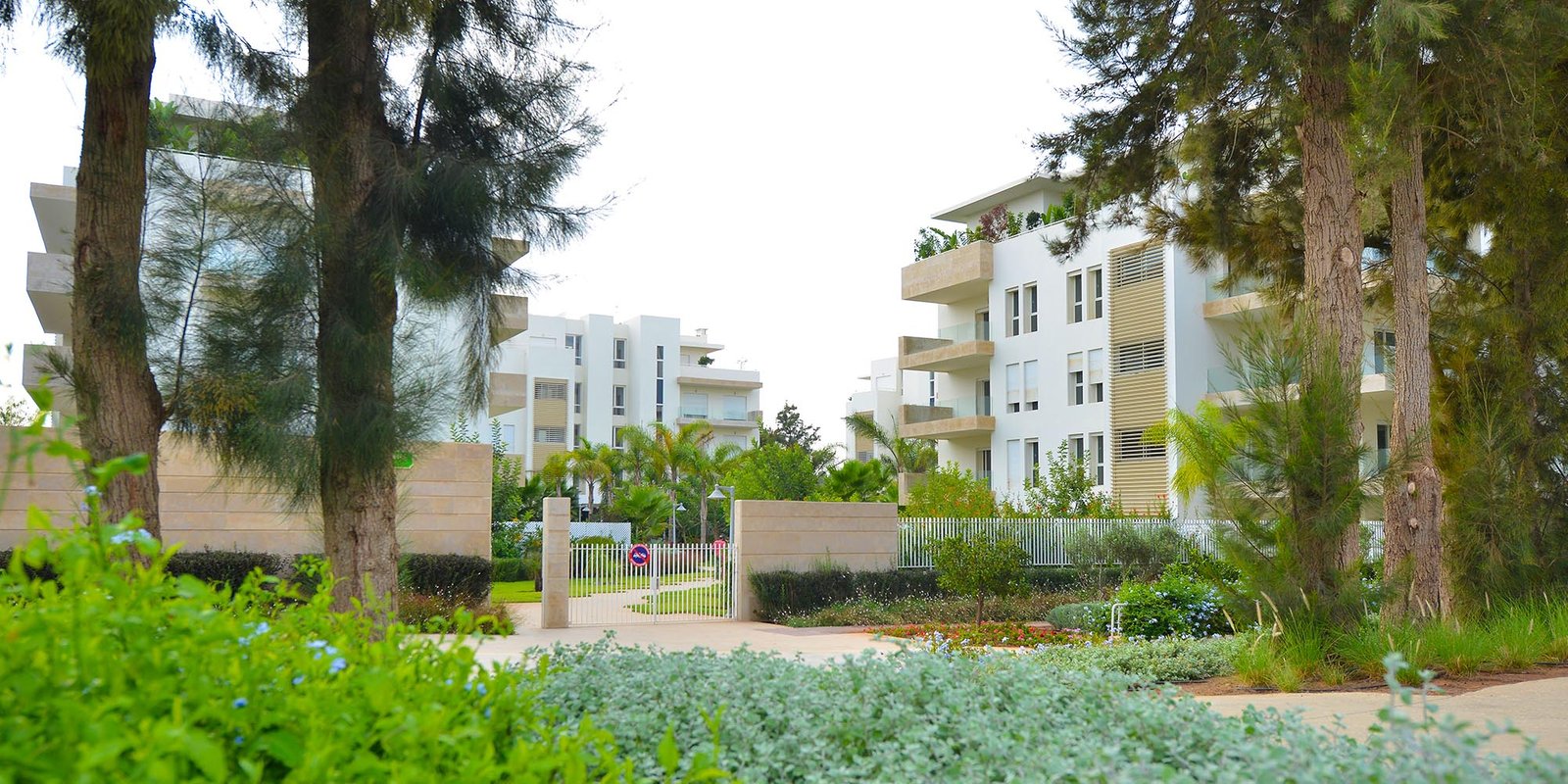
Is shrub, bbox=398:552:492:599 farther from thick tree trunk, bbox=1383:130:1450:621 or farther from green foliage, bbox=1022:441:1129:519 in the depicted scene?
green foliage, bbox=1022:441:1129:519

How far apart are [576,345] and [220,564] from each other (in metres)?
43.8

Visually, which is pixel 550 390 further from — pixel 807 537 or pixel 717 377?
pixel 807 537

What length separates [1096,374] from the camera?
30.8 metres

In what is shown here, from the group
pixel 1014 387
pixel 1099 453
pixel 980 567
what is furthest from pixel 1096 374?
pixel 980 567

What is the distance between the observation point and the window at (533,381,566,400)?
56438mm

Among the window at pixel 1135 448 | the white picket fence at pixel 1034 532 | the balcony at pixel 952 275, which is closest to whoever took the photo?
the white picket fence at pixel 1034 532

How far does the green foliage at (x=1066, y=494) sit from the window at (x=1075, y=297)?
135 inches

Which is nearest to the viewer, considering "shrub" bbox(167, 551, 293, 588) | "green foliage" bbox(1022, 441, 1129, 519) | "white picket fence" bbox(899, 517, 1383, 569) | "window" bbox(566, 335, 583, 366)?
"shrub" bbox(167, 551, 293, 588)

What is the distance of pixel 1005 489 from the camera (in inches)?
1299

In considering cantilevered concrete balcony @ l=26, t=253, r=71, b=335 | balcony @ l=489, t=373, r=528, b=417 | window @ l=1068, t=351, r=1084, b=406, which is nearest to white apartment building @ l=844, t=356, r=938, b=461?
window @ l=1068, t=351, r=1084, b=406

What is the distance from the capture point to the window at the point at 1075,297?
1233 inches

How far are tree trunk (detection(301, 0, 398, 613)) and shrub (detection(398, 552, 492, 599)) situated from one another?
9.01 m

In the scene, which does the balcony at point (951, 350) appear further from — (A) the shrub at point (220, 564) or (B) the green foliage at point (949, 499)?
(A) the shrub at point (220, 564)

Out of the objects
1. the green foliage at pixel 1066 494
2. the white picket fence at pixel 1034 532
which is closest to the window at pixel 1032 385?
the green foliage at pixel 1066 494
